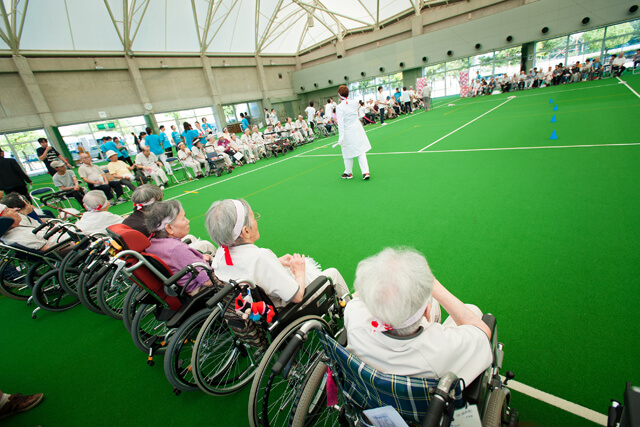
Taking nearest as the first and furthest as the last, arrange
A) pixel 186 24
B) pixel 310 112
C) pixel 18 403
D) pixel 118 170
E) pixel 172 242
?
pixel 18 403
pixel 172 242
pixel 118 170
pixel 310 112
pixel 186 24

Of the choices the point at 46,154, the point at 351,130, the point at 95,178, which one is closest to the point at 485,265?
the point at 351,130

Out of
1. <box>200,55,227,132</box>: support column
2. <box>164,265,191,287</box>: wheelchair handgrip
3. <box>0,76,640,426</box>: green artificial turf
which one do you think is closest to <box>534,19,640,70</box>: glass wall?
<box>0,76,640,426</box>: green artificial turf

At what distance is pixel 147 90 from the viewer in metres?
17.6

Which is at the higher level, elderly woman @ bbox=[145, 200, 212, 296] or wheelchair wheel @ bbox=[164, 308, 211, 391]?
elderly woman @ bbox=[145, 200, 212, 296]

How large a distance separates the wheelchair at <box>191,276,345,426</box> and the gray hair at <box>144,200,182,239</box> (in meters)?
0.82

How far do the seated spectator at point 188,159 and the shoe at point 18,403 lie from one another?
7.78m

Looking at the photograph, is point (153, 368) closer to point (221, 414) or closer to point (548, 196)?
point (221, 414)

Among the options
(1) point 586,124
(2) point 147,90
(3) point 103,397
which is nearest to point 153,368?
(3) point 103,397

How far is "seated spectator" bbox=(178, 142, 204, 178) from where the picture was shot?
870 cm

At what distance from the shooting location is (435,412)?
69 centimetres

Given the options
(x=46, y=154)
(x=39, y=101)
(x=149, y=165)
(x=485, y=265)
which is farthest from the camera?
(x=39, y=101)

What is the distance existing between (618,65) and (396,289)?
68.1 ft

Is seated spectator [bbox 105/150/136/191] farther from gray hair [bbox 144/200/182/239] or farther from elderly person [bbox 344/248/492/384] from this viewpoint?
elderly person [bbox 344/248/492/384]

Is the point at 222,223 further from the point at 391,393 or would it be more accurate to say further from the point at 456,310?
the point at 456,310
